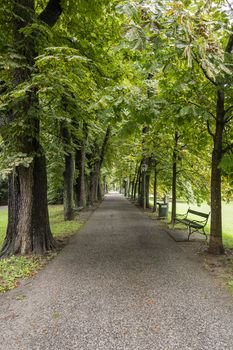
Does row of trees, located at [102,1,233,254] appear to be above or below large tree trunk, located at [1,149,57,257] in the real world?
above

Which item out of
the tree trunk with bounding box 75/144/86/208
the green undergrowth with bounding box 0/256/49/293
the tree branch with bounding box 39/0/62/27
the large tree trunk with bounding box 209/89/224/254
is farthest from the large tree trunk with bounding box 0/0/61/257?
the tree trunk with bounding box 75/144/86/208

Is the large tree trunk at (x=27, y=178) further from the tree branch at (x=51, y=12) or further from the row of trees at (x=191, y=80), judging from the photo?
the row of trees at (x=191, y=80)

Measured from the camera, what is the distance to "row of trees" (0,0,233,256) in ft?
13.3

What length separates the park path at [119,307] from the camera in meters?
3.24

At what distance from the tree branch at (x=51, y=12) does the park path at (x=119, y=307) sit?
19.9ft

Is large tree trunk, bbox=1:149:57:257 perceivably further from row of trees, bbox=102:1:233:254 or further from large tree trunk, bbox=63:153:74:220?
large tree trunk, bbox=63:153:74:220

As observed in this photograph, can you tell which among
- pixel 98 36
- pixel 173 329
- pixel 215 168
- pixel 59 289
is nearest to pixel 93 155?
pixel 98 36

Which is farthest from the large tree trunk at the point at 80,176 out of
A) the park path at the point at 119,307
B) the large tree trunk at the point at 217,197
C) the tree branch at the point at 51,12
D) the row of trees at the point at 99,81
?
the large tree trunk at the point at 217,197

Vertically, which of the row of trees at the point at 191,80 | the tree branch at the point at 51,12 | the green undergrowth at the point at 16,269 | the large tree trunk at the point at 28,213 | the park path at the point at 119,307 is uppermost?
the tree branch at the point at 51,12

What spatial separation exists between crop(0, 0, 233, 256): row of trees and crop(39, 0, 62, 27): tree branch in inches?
1.0

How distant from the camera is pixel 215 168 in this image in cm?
700

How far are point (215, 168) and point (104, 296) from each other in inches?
169

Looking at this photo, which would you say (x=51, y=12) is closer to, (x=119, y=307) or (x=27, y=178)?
(x=27, y=178)

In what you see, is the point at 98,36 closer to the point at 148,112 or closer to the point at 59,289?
the point at 148,112
